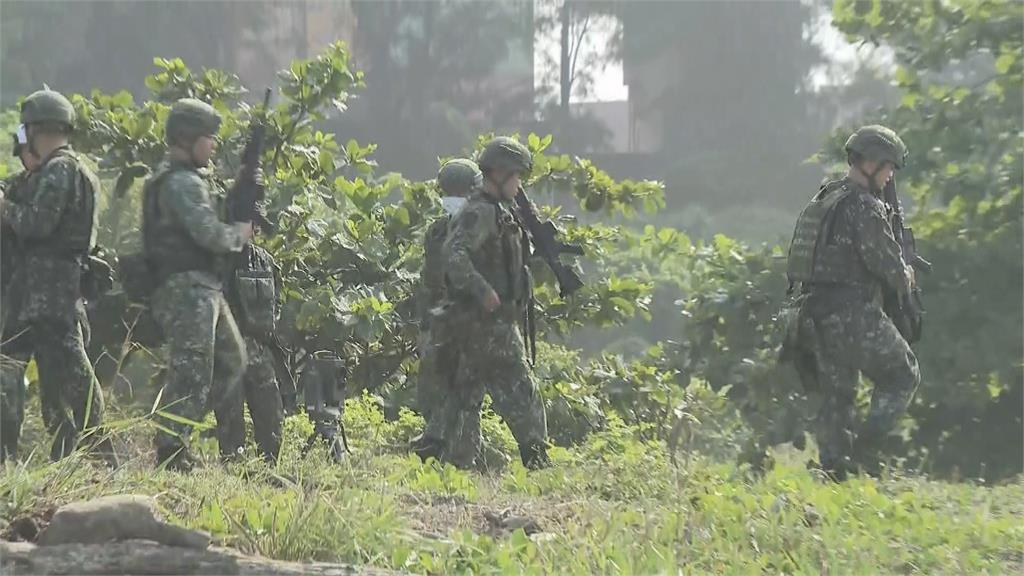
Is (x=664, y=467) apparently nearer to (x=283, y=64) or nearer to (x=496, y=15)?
(x=283, y=64)

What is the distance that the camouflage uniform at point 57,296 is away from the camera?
711 centimetres

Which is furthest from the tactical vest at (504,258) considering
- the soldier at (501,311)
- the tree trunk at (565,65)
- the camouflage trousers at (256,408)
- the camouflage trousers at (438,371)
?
the tree trunk at (565,65)

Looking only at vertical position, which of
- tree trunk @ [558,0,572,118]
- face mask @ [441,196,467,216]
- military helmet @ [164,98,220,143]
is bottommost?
face mask @ [441,196,467,216]

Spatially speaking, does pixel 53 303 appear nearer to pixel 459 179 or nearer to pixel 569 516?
pixel 459 179

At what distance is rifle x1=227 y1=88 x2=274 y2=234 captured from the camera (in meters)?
7.29

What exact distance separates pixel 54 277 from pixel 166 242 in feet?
1.99

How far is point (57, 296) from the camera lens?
7176 mm

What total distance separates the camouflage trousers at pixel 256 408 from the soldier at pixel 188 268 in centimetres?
35

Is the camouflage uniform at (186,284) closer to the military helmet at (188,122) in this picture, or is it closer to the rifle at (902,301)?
the military helmet at (188,122)

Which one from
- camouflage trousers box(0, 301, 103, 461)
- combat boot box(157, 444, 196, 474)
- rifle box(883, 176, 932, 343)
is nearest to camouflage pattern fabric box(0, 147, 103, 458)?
camouflage trousers box(0, 301, 103, 461)

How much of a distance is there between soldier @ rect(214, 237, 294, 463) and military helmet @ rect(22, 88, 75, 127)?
1188mm

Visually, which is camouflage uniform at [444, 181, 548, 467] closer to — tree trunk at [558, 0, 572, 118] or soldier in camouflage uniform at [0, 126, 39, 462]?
soldier in camouflage uniform at [0, 126, 39, 462]

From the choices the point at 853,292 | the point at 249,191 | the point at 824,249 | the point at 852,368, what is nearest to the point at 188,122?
the point at 249,191

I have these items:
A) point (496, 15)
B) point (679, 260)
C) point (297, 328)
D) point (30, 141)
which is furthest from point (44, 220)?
point (496, 15)
